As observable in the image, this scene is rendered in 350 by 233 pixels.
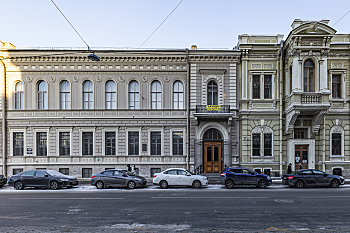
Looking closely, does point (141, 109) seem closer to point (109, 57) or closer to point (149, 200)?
point (109, 57)

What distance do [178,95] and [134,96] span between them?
3798 millimetres

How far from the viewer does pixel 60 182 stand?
17.3 m

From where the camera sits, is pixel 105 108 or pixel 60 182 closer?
pixel 60 182

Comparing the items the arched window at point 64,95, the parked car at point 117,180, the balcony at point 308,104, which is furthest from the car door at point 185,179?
the arched window at point 64,95

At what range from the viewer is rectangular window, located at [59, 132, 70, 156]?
2247 centimetres

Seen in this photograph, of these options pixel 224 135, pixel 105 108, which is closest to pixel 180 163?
pixel 224 135

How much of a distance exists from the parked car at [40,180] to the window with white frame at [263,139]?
14747 millimetres

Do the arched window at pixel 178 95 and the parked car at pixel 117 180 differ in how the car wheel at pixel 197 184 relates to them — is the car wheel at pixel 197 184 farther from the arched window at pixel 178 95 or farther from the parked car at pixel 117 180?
the arched window at pixel 178 95

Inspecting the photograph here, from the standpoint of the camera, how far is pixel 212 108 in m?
22.1

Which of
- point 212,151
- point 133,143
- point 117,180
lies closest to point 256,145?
point 212,151

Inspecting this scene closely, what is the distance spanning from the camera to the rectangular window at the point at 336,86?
22.3 metres

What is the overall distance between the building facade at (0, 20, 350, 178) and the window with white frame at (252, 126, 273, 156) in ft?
0.28

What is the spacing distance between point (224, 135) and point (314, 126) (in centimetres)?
728

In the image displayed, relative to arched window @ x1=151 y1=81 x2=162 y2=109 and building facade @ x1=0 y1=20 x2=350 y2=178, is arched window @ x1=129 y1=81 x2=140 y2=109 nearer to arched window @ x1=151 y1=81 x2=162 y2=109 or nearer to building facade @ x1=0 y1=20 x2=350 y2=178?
building facade @ x1=0 y1=20 x2=350 y2=178
